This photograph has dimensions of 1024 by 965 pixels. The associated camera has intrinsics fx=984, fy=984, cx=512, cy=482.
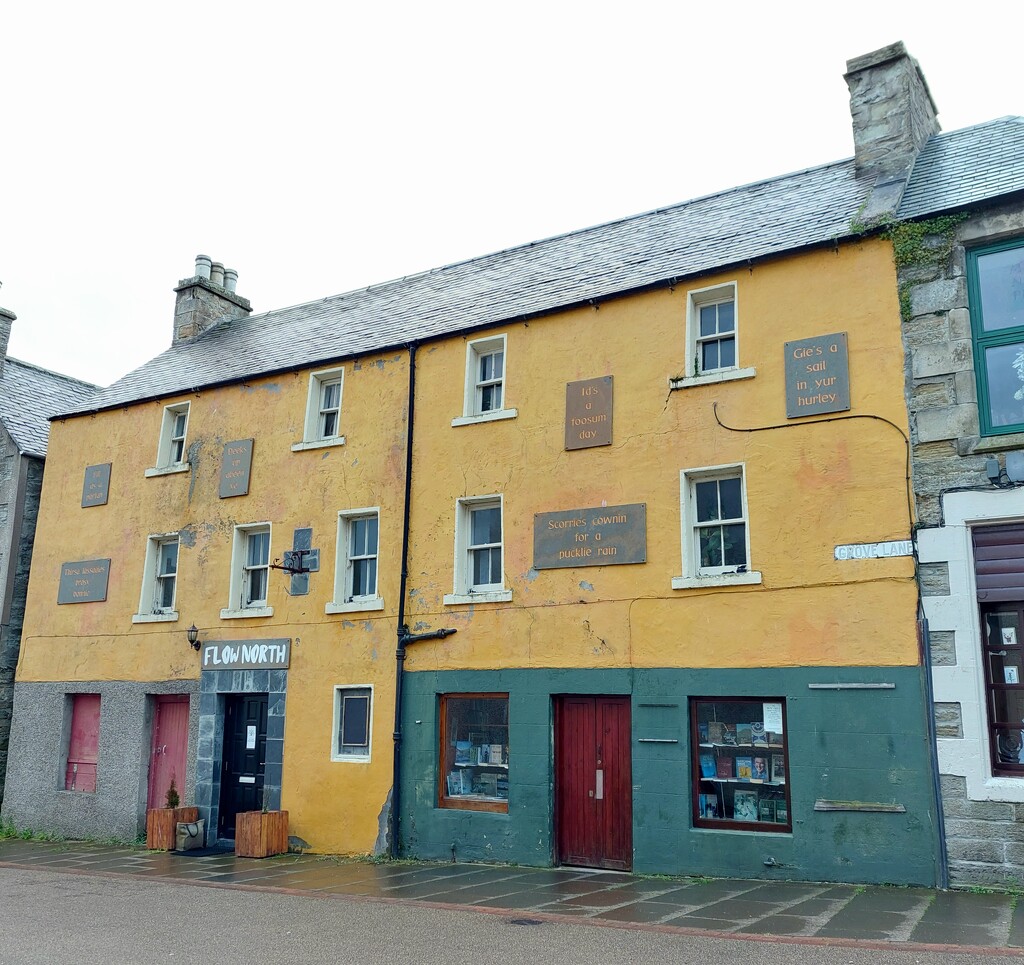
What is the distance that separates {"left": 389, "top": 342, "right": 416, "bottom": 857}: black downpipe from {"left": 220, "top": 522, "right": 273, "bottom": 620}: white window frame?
281cm

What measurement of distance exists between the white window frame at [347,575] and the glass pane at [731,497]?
5.75m

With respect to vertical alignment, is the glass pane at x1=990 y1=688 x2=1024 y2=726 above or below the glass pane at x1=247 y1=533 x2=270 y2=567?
below

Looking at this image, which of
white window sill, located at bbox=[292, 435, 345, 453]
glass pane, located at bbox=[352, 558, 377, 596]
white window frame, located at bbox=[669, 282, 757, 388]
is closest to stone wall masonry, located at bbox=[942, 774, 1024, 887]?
white window frame, located at bbox=[669, 282, 757, 388]

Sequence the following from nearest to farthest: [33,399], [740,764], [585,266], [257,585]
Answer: [740,764], [585,266], [257,585], [33,399]

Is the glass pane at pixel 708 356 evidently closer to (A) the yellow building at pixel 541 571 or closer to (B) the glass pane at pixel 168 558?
(A) the yellow building at pixel 541 571

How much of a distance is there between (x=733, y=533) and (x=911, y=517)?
7.64 ft

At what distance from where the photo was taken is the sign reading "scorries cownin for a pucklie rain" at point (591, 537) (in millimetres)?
13773

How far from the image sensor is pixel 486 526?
1548 cm

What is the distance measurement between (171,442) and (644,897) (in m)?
13.1

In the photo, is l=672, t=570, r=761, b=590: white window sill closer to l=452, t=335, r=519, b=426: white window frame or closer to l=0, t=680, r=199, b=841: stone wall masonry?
l=452, t=335, r=519, b=426: white window frame

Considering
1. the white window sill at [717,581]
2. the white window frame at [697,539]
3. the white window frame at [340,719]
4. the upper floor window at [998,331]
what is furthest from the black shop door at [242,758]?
the upper floor window at [998,331]

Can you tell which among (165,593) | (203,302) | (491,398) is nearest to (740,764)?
(491,398)

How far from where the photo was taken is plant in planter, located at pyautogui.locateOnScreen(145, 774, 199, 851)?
16266mm

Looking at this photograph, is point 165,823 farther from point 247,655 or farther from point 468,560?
point 468,560
